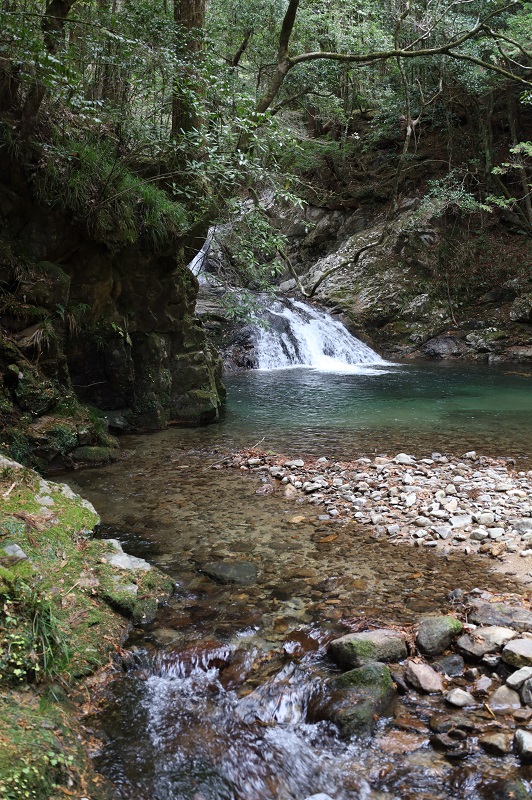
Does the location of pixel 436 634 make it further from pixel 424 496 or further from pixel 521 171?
pixel 521 171

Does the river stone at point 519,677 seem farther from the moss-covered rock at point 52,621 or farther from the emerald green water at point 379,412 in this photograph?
the emerald green water at point 379,412

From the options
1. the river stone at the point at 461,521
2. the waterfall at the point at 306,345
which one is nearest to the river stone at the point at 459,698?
the river stone at the point at 461,521

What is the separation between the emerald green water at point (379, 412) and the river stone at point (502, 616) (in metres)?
4.32

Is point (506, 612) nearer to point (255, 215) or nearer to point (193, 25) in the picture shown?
point (255, 215)

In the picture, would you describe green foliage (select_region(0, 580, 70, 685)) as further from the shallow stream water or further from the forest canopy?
the forest canopy

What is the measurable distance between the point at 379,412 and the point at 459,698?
323 inches

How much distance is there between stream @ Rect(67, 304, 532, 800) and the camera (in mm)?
2672

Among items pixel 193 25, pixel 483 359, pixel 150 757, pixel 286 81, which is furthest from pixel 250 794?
pixel 286 81

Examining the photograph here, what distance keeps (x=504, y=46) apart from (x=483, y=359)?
914 centimetres

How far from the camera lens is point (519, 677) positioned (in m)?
3.13

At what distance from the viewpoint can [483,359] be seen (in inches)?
736

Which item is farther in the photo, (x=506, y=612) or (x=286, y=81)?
(x=286, y=81)

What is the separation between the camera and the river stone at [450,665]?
3.34 metres

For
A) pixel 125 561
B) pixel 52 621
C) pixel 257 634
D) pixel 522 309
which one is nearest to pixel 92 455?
pixel 125 561
